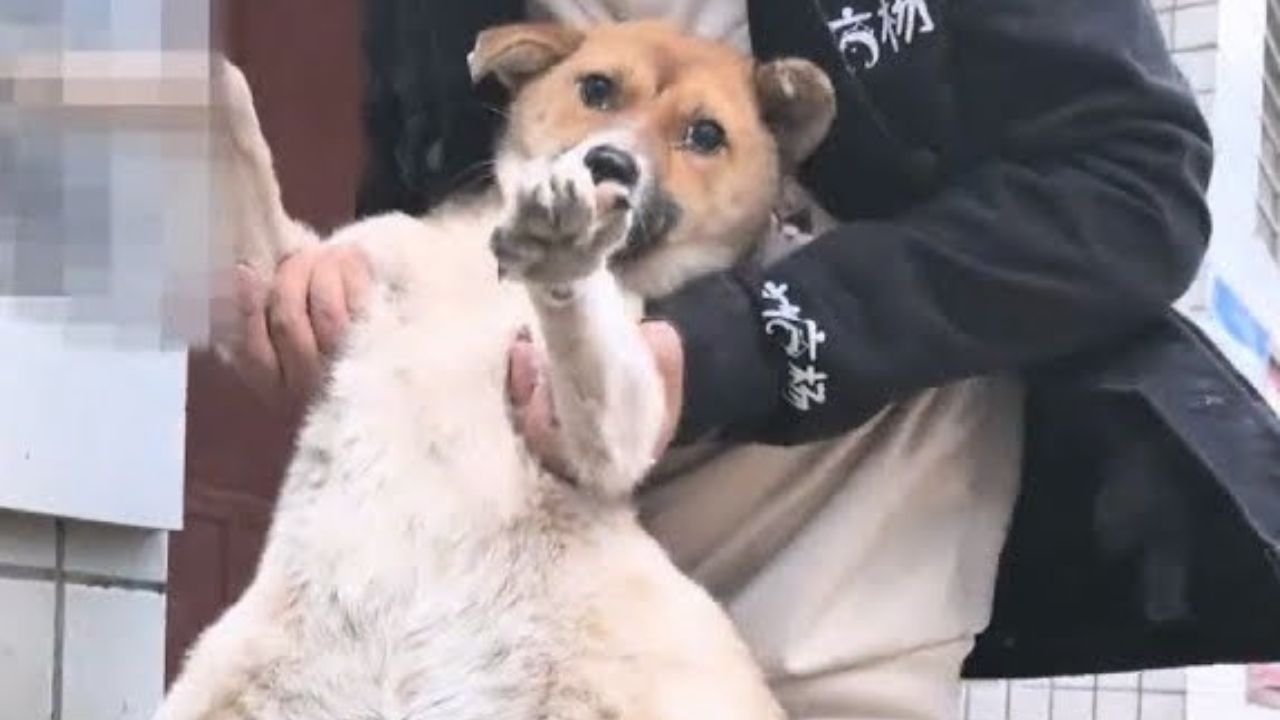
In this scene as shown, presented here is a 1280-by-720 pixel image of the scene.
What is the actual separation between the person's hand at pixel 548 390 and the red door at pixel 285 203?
→ 140 centimetres

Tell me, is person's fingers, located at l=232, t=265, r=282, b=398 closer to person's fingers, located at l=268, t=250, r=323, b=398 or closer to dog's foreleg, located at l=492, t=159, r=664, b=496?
person's fingers, located at l=268, t=250, r=323, b=398

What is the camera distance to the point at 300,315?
1827mm

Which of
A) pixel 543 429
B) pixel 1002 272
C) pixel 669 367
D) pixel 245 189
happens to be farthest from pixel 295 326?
pixel 1002 272

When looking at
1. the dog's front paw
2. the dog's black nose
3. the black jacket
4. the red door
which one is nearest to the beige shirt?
the black jacket

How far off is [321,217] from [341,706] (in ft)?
7.24

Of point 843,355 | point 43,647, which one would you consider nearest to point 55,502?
point 43,647

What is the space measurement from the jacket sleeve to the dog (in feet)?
0.31

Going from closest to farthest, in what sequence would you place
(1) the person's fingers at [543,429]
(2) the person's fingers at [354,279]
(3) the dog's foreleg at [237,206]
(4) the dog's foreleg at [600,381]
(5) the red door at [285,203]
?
(3) the dog's foreleg at [237,206] → (4) the dog's foreleg at [600,381] → (1) the person's fingers at [543,429] → (2) the person's fingers at [354,279] → (5) the red door at [285,203]

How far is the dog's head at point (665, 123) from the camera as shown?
1.96 meters

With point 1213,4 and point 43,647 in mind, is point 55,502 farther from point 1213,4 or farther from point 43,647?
point 1213,4

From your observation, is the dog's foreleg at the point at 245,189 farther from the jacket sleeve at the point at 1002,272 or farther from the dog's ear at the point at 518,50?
the jacket sleeve at the point at 1002,272

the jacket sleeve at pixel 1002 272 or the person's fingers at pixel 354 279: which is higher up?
the jacket sleeve at pixel 1002 272

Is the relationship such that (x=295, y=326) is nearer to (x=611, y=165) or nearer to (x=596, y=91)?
(x=611, y=165)

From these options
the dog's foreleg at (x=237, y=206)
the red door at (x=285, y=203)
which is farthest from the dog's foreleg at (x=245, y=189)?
the red door at (x=285, y=203)
